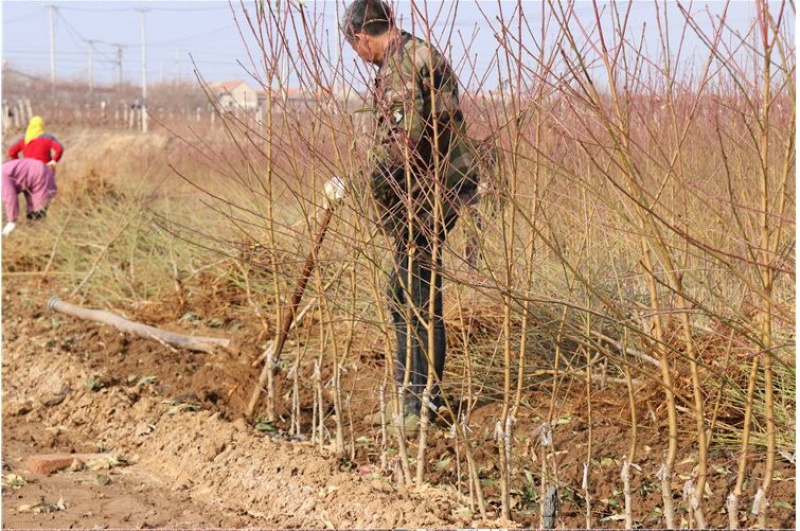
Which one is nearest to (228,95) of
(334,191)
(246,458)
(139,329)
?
(334,191)

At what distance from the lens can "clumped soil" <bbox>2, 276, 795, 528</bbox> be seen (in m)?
3.23

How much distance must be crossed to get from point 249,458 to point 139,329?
8.03 feet

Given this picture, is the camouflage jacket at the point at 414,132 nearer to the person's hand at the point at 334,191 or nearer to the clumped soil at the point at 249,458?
the person's hand at the point at 334,191

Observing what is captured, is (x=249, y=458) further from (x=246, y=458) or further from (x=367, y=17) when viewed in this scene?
(x=367, y=17)

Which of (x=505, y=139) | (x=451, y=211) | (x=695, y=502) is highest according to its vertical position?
(x=505, y=139)

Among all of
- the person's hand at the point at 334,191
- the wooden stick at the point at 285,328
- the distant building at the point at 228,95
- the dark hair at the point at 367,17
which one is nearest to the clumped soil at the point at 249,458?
the wooden stick at the point at 285,328

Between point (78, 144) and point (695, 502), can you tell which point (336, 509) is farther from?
point (78, 144)

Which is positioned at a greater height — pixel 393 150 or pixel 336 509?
pixel 393 150

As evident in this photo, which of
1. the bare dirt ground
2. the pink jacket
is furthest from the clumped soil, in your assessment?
the pink jacket

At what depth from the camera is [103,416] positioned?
492 centimetres

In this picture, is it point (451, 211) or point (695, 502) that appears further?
point (451, 211)

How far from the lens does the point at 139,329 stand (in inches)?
239

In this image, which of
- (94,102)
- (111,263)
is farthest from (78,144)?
(111,263)

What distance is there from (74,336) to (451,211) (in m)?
3.46
